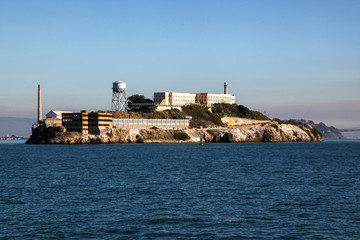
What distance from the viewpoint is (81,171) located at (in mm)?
71438

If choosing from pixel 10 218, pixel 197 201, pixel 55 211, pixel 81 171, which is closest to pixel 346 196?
pixel 197 201

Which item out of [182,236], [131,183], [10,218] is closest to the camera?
[182,236]

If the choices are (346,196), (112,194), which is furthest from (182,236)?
(346,196)

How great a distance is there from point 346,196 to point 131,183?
79.6ft

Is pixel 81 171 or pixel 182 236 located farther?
pixel 81 171

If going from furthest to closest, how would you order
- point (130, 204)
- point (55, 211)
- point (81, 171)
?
point (81, 171) → point (130, 204) → point (55, 211)

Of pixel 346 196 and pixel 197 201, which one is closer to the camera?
pixel 197 201

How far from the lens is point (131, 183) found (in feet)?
183

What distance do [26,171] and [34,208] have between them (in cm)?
3519

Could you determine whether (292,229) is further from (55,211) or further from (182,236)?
(55,211)

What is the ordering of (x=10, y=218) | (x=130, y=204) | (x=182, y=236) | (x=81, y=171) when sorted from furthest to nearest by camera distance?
(x=81, y=171) → (x=130, y=204) → (x=10, y=218) → (x=182, y=236)

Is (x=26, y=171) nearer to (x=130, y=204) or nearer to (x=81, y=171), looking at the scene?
(x=81, y=171)

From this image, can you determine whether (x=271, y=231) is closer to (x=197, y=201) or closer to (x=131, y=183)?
(x=197, y=201)

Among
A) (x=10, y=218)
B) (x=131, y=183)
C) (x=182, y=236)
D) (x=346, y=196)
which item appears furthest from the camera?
(x=131, y=183)
